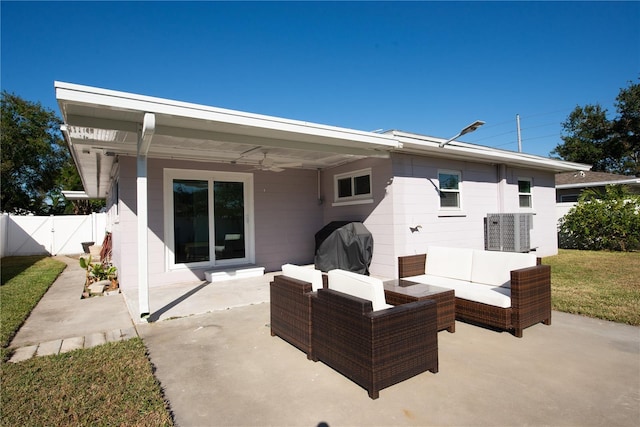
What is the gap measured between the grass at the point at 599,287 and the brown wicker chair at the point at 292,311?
151 inches

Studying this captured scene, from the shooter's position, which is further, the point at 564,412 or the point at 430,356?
the point at 430,356

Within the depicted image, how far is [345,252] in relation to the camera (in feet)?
23.3

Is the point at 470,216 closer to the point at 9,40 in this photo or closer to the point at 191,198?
the point at 191,198

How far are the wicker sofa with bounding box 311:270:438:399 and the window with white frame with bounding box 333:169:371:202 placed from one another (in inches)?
184

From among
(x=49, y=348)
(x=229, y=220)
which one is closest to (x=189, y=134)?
(x=49, y=348)

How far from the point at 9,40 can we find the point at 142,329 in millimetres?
10191

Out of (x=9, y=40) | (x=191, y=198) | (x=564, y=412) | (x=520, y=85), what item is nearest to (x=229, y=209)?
(x=191, y=198)

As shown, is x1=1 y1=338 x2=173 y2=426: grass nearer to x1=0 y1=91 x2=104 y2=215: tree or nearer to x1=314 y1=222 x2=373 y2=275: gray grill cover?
x1=314 y1=222 x2=373 y2=275: gray grill cover

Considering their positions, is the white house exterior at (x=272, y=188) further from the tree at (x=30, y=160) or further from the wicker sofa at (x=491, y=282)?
the tree at (x=30, y=160)

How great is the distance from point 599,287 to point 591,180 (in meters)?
11.5

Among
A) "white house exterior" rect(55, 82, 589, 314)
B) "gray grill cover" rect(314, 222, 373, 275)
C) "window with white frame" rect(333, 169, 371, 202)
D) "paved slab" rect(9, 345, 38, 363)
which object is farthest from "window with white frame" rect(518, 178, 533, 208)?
Answer: "paved slab" rect(9, 345, 38, 363)

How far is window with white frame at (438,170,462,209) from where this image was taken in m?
7.72

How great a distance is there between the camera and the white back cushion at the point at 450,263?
478 centimetres

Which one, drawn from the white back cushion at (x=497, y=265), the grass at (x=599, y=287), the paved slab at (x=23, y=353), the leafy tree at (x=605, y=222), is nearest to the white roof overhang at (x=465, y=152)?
the leafy tree at (x=605, y=222)
